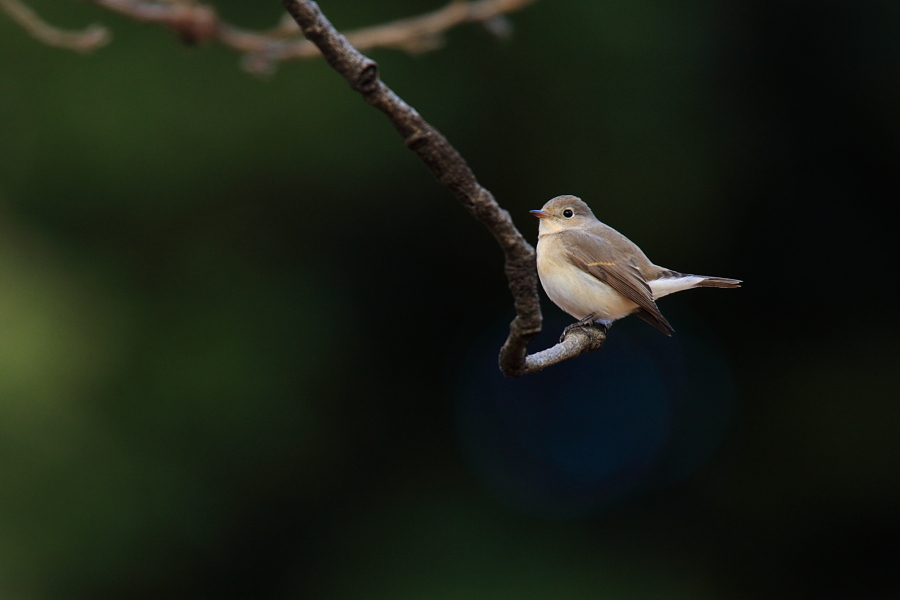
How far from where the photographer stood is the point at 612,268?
273 cm

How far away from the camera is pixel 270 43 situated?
10.6 feet

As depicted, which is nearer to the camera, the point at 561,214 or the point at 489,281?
the point at 561,214

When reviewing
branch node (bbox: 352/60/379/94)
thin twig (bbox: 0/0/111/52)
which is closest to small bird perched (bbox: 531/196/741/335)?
branch node (bbox: 352/60/379/94)

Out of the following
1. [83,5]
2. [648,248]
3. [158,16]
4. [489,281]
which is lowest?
[158,16]

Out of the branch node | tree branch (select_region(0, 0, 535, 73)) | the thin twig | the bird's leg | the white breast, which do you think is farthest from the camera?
tree branch (select_region(0, 0, 535, 73))

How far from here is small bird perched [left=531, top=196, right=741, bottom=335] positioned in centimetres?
246

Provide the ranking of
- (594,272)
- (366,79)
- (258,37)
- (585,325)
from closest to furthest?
1. (366,79)
2. (585,325)
3. (594,272)
4. (258,37)

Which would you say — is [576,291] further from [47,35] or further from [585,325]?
[47,35]

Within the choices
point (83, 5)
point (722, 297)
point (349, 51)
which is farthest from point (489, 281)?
point (349, 51)

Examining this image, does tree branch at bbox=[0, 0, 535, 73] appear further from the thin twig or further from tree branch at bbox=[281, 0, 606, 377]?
tree branch at bbox=[281, 0, 606, 377]

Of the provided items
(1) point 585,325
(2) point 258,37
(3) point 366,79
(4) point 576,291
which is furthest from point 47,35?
(3) point 366,79

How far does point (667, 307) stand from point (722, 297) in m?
0.67

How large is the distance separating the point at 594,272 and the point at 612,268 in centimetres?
6

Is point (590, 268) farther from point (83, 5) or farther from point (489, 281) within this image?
point (83, 5)
